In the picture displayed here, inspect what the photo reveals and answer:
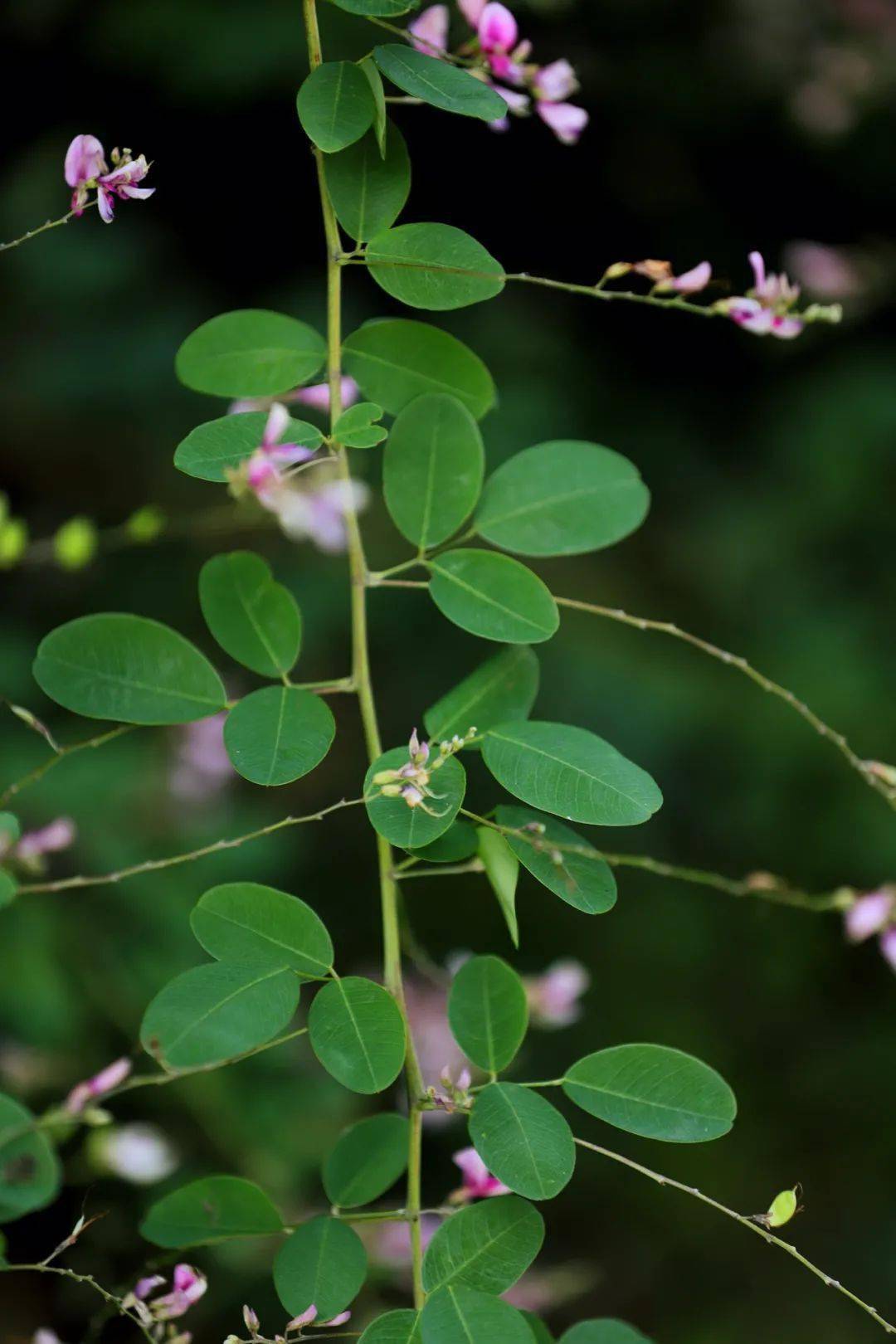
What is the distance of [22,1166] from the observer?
48cm

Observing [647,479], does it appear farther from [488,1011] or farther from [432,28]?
[488,1011]

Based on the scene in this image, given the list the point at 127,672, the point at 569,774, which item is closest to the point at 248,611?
the point at 127,672

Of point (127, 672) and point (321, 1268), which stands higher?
point (127, 672)

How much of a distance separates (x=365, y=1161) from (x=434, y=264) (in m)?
0.36

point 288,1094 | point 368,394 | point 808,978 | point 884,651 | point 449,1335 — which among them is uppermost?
point 368,394

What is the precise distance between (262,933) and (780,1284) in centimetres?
140

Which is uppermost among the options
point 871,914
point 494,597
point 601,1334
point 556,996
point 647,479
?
point 494,597

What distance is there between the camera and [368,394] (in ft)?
1.80

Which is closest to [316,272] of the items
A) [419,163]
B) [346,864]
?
[419,163]

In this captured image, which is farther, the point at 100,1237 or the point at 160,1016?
the point at 100,1237

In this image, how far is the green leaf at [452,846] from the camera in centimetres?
47

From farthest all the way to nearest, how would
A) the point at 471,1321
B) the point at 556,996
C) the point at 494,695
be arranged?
the point at 556,996 < the point at 494,695 < the point at 471,1321

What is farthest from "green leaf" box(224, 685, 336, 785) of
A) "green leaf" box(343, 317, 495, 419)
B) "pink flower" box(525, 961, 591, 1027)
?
"pink flower" box(525, 961, 591, 1027)

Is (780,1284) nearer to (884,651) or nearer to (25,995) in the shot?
(884,651)
